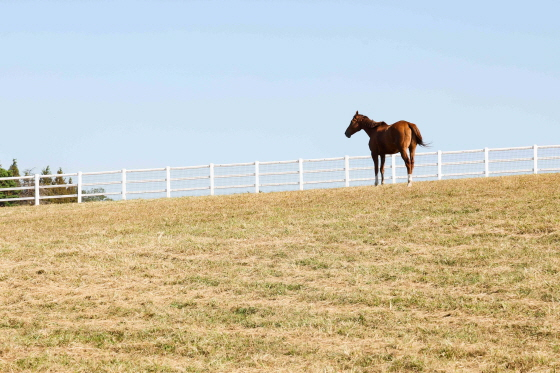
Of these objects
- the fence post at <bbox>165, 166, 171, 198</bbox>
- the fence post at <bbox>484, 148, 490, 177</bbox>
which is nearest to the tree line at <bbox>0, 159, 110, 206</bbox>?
the fence post at <bbox>165, 166, 171, 198</bbox>

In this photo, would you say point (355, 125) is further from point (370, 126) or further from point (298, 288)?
point (298, 288)

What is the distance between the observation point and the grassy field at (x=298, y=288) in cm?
765

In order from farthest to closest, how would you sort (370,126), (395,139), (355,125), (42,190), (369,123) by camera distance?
1. (42,190)
2. (355,125)
3. (369,123)
4. (370,126)
5. (395,139)

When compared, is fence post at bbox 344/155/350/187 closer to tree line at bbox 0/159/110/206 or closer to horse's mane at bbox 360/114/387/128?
horse's mane at bbox 360/114/387/128

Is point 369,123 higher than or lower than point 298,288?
higher

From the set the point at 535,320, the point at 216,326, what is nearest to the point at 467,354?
the point at 535,320

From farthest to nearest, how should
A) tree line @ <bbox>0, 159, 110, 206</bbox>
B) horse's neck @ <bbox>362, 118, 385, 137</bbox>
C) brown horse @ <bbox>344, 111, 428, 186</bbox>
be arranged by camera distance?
tree line @ <bbox>0, 159, 110, 206</bbox>, horse's neck @ <bbox>362, 118, 385, 137</bbox>, brown horse @ <bbox>344, 111, 428, 186</bbox>

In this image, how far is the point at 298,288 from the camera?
11094 mm

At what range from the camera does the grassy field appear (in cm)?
765

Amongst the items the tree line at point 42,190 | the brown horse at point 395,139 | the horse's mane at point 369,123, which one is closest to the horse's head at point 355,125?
the horse's mane at point 369,123

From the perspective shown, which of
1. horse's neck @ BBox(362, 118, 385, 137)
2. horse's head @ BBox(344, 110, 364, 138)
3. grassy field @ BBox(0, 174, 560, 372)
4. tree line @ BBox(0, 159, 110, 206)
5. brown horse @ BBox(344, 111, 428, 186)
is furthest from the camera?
tree line @ BBox(0, 159, 110, 206)

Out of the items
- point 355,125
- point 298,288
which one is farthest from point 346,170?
point 298,288

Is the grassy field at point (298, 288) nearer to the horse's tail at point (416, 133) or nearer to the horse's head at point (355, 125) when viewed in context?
the horse's tail at point (416, 133)

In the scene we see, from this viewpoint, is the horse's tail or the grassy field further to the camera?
the horse's tail
